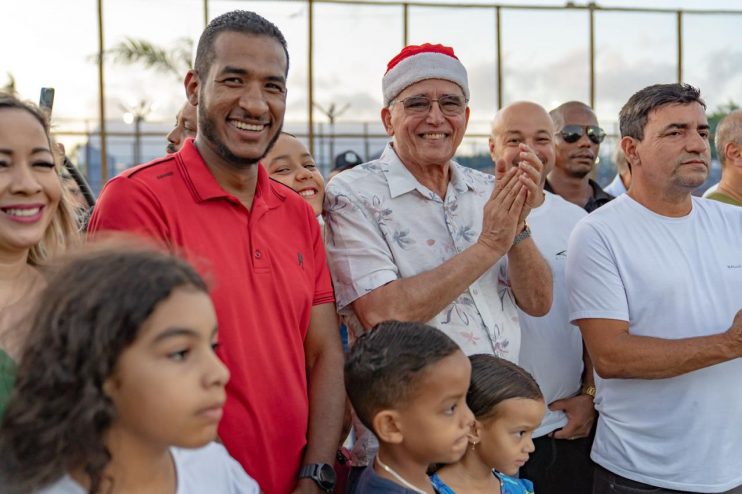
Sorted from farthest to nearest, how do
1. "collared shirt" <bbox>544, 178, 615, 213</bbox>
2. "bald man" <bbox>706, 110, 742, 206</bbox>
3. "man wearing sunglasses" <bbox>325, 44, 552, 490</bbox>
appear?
"collared shirt" <bbox>544, 178, 615, 213</bbox> → "bald man" <bbox>706, 110, 742, 206</bbox> → "man wearing sunglasses" <bbox>325, 44, 552, 490</bbox>

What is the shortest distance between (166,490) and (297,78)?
1132 cm

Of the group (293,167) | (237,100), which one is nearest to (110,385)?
(237,100)

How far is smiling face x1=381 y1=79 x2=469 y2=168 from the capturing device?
328 centimetres

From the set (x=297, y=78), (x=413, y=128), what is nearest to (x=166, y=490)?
(x=413, y=128)

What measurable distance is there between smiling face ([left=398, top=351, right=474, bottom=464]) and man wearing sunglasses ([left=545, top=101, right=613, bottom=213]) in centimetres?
290

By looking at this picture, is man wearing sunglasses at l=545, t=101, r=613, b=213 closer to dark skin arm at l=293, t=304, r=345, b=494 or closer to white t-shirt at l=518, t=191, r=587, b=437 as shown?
white t-shirt at l=518, t=191, r=587, b=437

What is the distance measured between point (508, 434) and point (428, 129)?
1212 millimetres

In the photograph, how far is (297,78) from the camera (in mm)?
12781

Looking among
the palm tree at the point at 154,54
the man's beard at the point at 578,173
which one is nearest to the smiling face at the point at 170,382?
the man's beard at the point at 578,173

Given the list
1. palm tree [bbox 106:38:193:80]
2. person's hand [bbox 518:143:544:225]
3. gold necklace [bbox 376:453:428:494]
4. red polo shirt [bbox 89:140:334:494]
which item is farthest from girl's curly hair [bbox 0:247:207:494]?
palm tree [bbox 106:38:193:80]

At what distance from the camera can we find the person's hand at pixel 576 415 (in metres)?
3.78

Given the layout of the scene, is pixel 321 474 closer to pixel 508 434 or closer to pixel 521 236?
pixel 508 434

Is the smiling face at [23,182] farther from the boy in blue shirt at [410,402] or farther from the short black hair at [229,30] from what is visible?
the boy in blue shirt at [410,402]

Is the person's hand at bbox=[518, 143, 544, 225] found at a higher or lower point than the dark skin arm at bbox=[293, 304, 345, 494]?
higher
